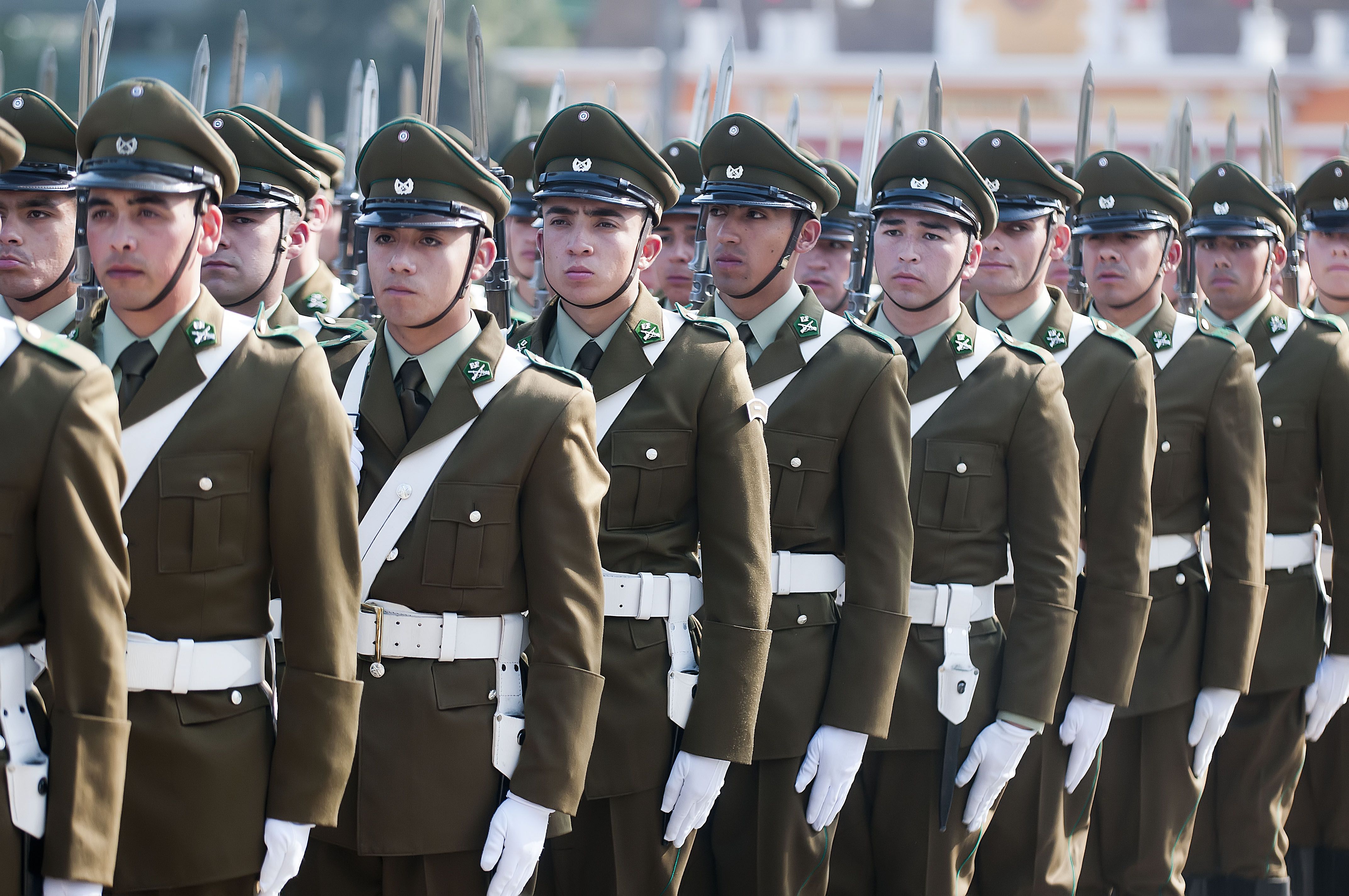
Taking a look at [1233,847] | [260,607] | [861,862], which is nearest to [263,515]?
[260,607]

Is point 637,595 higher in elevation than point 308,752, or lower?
higher

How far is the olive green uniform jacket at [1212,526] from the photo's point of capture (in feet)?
17.3

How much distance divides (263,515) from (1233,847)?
376 centimetres

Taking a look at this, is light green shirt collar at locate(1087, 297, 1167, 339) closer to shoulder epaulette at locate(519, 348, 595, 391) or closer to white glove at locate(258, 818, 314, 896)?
shoulder epaulette at locate(519, 348, 595, 391)

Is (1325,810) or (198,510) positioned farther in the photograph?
(1325,810)

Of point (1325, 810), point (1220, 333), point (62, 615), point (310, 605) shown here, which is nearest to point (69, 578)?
point (62, 615)

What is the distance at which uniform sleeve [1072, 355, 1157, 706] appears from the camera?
15.8ft

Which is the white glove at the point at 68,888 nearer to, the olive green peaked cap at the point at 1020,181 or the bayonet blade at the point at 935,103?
the olive green peaked cap at the point at 1020,181

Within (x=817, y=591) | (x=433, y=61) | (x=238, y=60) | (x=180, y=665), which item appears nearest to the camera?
(x=180, y=665)

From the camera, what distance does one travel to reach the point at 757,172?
15.1 feet

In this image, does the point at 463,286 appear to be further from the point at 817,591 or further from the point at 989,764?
the point at 989,764

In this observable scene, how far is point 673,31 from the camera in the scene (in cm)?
2928

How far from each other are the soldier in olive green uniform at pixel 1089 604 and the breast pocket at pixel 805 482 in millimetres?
679

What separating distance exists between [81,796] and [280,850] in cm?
44
